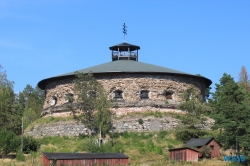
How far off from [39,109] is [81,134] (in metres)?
26.7

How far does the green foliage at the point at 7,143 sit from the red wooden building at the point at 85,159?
451 centimetres

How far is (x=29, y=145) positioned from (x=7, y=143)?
1.91 m

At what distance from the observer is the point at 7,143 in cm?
3497

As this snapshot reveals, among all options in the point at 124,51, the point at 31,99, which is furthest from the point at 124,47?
the point at 31,99

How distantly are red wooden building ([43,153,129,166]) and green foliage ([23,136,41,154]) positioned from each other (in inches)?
202

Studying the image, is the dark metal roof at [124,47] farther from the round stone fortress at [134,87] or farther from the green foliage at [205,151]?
the green foliage at [205,151]

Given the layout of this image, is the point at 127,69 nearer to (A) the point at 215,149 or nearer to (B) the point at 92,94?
(B) the point at 92,94

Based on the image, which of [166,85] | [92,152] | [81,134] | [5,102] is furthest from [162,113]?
[5,102]

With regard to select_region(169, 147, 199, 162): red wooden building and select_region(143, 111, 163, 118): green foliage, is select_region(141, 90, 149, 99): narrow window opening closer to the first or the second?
select_region(143, 111, 163, 118): green foliage

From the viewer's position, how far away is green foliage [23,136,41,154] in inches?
1427

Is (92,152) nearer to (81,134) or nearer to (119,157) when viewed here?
(119,157)

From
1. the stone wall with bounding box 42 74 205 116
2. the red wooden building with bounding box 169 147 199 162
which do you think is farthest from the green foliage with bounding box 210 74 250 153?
the stone wall with bounding box 42 74 205 116

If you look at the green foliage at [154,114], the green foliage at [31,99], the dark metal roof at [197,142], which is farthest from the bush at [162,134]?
the green foliage at [31,99]

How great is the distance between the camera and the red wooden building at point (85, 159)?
3105cm
